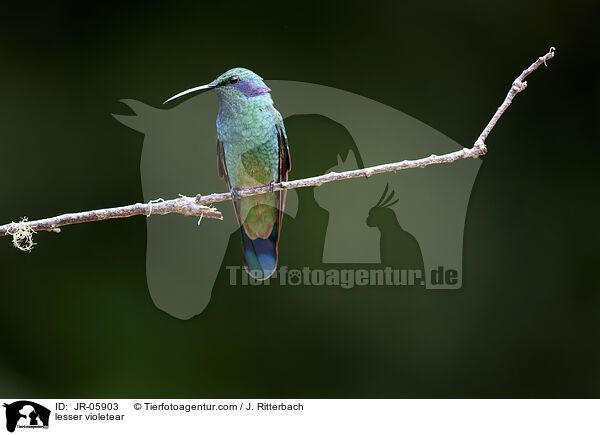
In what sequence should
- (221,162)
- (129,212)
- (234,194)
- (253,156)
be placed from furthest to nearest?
(221,162), (253,156), (234,194), (129,212)

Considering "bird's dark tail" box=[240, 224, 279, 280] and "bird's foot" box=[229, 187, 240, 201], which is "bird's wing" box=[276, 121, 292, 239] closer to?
"bird's dark tail" box=[240, 224, 279, 280]

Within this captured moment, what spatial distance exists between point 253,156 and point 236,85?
269mm

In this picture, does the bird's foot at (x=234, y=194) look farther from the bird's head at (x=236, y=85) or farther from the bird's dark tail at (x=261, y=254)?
the bird's head at (x=236, y=85)

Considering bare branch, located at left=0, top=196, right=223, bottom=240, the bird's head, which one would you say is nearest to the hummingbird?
the bird's head

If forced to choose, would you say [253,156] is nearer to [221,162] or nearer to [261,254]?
[221,162]

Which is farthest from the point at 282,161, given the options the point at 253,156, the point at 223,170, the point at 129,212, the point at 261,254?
the point at 129,212

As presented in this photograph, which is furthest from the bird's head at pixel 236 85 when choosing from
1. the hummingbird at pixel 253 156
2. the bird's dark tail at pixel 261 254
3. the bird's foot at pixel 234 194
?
the bird's dark tail at pixel 261 254

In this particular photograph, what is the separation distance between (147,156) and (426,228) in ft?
4.50

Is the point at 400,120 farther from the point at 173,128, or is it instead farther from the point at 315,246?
the point at 173,128

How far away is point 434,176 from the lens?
2576 millimetres

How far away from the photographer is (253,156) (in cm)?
196

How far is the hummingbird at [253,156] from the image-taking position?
191cm

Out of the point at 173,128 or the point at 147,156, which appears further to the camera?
the point at 147,156

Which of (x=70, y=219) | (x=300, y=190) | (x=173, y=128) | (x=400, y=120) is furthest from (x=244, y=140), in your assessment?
(x=400, y=120)
